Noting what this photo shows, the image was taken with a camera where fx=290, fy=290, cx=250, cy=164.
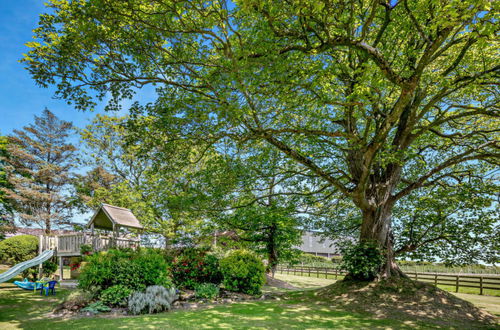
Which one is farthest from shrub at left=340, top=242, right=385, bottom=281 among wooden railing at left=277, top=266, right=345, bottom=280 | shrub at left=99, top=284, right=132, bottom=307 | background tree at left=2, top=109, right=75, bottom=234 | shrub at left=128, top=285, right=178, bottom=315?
background tree at left=2, top=109, right=75, bottom=234

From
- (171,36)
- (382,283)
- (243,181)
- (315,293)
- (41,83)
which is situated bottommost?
(315,293)

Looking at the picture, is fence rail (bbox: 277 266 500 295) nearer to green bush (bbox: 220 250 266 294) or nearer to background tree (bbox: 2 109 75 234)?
green bush (bbox: 220 250 266 294)

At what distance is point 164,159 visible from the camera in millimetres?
9602

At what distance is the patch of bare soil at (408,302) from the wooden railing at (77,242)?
10529mm

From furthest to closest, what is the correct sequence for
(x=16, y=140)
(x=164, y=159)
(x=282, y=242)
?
(x=16, y=140) < (x=282, y=242) < (x=164, y=159)

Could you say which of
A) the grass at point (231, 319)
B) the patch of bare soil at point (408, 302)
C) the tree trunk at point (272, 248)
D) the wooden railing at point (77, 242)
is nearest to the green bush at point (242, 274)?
the grass at point (231, 319)

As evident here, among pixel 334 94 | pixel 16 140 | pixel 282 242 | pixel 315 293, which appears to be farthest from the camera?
pixel 16 140

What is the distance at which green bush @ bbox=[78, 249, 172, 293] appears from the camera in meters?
8.32

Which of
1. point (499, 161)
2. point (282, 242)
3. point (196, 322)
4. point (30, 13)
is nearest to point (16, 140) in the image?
point (30, 13)

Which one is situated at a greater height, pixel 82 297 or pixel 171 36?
pixel 171 36

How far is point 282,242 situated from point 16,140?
80.7 feet

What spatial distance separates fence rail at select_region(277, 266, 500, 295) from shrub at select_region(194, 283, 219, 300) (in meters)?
4.78

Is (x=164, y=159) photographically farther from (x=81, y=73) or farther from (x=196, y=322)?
(x=196, y=322)

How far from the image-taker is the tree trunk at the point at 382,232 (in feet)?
33.0
